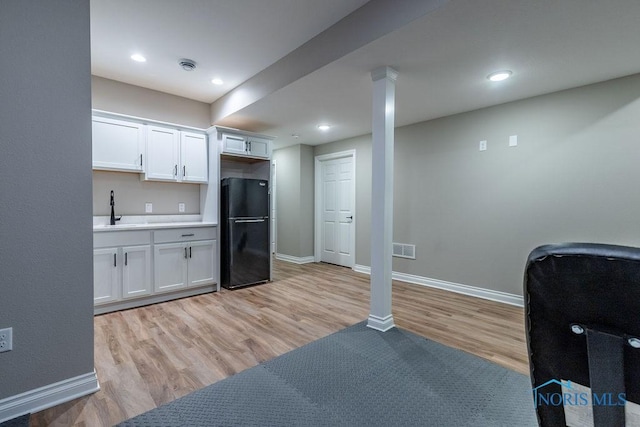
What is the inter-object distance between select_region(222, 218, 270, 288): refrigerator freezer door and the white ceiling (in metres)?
1.56

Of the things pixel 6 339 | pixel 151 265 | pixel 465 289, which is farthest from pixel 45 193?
pixel 465 289

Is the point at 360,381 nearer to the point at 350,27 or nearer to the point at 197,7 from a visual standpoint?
the point at 350,27

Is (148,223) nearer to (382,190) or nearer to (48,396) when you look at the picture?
(48,396)

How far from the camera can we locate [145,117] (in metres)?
3.72

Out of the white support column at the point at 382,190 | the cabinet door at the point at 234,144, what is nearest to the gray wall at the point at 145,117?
the cabinet door at the point at 234,144

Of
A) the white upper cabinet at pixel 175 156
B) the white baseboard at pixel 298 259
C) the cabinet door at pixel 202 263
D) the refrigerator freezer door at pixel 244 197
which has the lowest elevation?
the white baseboard at pixel 298 259

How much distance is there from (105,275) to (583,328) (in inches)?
142

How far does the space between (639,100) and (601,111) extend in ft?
0.81

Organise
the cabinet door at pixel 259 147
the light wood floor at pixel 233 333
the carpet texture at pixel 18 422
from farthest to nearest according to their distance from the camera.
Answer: the cabinet door at pixel 259 147
the light wood floor at pixel 233 333
the carpet texture at pixel 18 422

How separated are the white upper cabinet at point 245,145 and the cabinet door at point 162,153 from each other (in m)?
0.58

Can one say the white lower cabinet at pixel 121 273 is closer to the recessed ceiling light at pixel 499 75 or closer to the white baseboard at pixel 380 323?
the white baseboard at pixel 380 323

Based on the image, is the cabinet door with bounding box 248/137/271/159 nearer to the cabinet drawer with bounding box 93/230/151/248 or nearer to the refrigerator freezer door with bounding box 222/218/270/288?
the refrigerator freezer door with bounding box 222/218/270/288

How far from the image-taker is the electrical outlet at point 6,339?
59.9 inches

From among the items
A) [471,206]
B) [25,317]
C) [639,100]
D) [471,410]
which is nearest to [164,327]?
[25,317]
